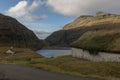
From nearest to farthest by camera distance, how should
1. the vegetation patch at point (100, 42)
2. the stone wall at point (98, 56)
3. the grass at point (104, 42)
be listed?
the stone wall at point (98, 56) < the grass at point (104, 42) < the vegetation patch at point (100, 42)

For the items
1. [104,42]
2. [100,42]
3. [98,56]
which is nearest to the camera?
[98,56]

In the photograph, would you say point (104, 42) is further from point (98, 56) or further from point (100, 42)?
point (98, 56)

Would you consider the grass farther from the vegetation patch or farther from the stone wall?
the stone wall

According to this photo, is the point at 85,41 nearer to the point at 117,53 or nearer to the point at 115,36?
the point at 115,36

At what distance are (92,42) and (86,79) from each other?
94.1ft

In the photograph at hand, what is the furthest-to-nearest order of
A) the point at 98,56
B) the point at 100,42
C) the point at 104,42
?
the point at 100,42 → the point at 104,42 → the point at 98,56

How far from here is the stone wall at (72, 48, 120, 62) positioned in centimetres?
4695

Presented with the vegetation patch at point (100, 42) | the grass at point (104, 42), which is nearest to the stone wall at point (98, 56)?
the grass at point (104, 42)

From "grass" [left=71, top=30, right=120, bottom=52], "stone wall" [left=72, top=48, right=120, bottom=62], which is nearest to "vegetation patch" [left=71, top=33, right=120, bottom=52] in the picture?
"grass" [left=71, top=30, right=120, bottom=52]

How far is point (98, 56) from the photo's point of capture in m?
52.0

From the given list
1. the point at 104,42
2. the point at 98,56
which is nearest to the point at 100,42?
the point at 104,42

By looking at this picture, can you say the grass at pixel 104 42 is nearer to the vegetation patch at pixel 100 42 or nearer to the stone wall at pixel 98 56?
the vegetation patch at pixel 100 42

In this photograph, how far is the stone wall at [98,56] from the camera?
47.0 metres

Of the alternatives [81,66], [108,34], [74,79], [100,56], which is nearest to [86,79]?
[74,79]
